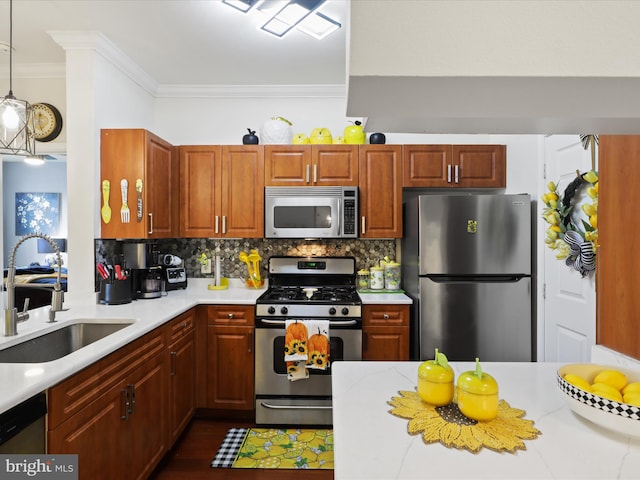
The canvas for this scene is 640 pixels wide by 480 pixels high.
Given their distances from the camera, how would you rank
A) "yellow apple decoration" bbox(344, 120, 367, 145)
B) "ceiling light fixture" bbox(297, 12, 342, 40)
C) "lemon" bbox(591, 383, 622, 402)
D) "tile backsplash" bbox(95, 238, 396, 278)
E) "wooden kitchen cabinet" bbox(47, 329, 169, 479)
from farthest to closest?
1. "tile backsplash" bbox(95, 238, 396, 278)
2. "yellow apple decoration" bbox(344, 120, 367, 145)
3. "ceiling light fixture" bbox(297, 12, 342, 40)
4. "wooden kitchen cabinet" bbox(47, 329, 169, 479)
5. "lemon" bbox(591, 383, 622, 402)

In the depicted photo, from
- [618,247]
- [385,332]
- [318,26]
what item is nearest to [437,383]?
[618,247]

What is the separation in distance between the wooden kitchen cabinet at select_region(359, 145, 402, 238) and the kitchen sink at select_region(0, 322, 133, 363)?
1.89 metres

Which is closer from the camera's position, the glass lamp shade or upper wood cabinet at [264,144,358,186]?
the glass lamp shade

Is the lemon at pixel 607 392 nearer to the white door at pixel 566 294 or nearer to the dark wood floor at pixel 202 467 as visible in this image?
the white door at pixel 566 294

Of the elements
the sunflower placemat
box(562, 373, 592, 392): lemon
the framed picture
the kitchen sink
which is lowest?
the kitchen sink

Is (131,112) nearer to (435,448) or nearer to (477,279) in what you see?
(477,279)

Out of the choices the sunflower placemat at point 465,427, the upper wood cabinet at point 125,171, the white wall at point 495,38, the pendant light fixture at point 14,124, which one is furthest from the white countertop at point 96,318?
the white wall at point 495,38

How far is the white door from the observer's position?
2.18 metres

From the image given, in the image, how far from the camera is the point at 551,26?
1.30 ft

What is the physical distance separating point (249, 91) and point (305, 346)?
7.47ft

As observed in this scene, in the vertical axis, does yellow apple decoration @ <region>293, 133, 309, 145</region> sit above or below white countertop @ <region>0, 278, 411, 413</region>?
above

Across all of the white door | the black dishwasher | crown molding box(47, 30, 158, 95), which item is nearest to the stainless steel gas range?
the white door

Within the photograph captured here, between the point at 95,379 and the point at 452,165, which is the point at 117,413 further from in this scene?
the point at 452,165

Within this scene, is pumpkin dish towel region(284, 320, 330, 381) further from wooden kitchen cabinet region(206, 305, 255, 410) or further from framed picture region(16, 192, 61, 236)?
framed picture region(16, 192, 61, 236)
